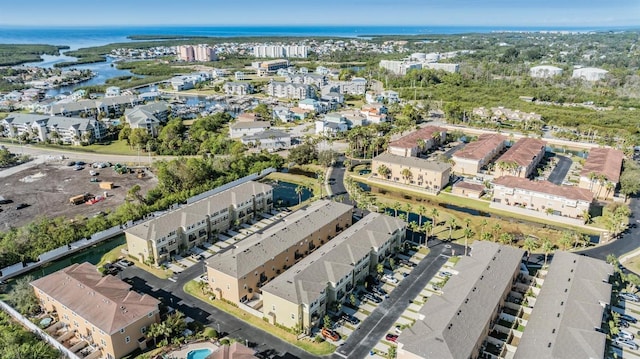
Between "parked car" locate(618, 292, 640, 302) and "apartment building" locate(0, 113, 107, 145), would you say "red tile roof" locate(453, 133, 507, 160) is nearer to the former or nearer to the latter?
"parked car" locate(618, 292, 640, 302)

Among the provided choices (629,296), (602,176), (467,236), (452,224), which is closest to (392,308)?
(467,236)

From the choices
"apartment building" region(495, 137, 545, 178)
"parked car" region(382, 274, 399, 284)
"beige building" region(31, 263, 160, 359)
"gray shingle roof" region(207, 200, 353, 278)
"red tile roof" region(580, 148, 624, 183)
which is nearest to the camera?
"beige building" region(31, 263, 160, 359)

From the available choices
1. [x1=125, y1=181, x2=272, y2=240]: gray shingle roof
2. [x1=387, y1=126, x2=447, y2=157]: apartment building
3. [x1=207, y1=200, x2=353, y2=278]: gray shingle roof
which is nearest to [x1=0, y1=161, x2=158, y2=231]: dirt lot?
[x1=125, y1=181, x2=272, y2=240]: gray shingle roof

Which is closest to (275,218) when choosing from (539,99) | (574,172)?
(574,172)

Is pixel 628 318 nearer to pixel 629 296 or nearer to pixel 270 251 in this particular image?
pixel 629 296

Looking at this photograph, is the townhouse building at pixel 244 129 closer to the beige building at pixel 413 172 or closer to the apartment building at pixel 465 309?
the beige building at pixel 413 172

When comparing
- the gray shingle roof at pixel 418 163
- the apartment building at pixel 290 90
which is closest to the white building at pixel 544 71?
the apartment building at pixel 290 90
